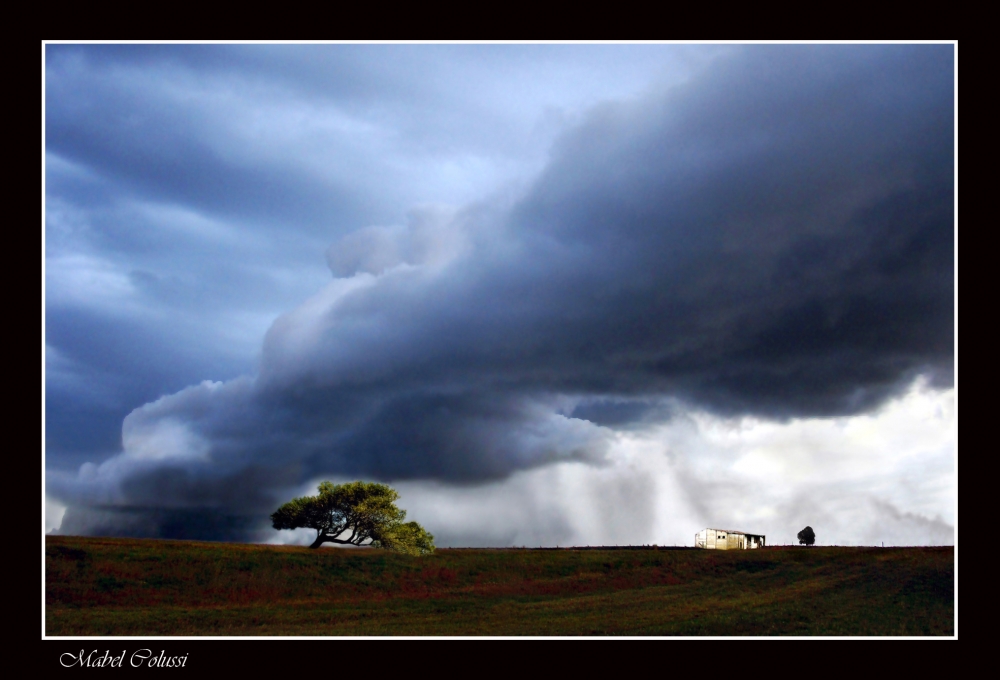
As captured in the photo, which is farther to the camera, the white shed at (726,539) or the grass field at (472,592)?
the white shed at (726,539)

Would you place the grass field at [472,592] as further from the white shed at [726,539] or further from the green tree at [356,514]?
the white shed at [726,539]

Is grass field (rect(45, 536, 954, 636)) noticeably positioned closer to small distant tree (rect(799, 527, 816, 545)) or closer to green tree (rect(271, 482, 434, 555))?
green tree (rect(271, 482, 434, 555))

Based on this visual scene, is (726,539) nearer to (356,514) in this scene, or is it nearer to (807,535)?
(807,535)

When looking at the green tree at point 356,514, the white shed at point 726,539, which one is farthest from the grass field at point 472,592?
the white shed at point 726,539

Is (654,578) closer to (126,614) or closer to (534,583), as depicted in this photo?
(534,583)

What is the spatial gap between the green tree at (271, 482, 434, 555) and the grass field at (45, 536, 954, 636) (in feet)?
7.26

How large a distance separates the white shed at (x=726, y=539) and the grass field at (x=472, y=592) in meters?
20.7

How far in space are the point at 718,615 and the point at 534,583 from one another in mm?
18885

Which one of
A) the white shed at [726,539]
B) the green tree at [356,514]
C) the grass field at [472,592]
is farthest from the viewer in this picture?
the white shed at [726,539]

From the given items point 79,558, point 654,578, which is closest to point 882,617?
point 654,578

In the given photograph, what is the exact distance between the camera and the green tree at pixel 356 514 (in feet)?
197

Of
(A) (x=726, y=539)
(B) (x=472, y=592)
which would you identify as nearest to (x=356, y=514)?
(B) (x=472, y=592)

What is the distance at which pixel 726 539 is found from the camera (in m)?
93.2

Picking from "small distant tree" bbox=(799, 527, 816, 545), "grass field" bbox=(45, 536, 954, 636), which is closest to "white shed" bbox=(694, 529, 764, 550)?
"small distant tree" bbox=(799, 527, 816, 545)
